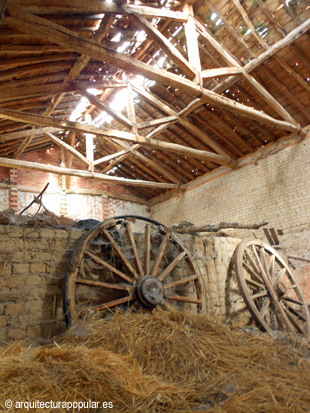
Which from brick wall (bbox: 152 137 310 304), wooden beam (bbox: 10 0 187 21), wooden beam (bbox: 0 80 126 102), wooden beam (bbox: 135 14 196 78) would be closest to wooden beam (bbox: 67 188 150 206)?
brick wall (bbox: 152 137 310 304)

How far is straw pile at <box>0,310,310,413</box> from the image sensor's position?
80.2 inches

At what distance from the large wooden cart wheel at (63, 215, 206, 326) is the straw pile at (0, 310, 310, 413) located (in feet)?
0.89

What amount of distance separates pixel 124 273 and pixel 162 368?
158 centimetres

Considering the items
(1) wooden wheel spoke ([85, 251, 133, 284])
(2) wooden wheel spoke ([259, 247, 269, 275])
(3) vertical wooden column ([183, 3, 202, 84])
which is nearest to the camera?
(1) wooden wheel spoke ([85, 251, 133, 284])

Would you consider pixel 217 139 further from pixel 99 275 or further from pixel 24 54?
pixel 99 275

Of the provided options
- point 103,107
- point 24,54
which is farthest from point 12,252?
point 103,107

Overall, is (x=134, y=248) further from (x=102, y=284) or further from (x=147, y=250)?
(x=102, y=284)

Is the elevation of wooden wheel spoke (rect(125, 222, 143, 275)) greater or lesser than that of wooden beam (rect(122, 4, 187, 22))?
lesser

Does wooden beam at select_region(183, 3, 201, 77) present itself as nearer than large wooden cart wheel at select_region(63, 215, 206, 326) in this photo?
No

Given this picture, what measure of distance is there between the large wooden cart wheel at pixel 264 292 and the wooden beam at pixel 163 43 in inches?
131

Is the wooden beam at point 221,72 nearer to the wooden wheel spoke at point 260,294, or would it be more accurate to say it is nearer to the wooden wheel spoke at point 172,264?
the wooden wheel spoke at point 172,264

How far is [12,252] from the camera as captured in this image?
135 inches

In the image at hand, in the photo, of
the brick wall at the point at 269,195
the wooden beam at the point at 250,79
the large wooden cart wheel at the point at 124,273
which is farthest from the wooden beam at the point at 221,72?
the large wooden cart wheel at the point at 124,273

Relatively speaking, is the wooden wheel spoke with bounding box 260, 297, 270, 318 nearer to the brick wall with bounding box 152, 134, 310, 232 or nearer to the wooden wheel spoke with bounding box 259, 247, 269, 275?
the wooden wheel spoke with bounding box 259, 247, 269, 275
